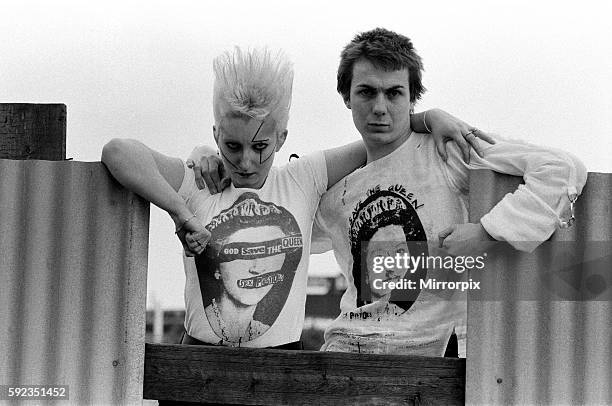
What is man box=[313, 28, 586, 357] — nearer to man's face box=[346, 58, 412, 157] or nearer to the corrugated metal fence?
man's face box=[346, 58, 412, 157]

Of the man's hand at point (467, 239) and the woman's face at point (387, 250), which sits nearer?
the man's hand at point (467, 239)

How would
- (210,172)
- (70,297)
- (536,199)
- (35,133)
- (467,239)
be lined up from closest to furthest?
(536,199), (467,239), (70,297), (210,172), (35,133)

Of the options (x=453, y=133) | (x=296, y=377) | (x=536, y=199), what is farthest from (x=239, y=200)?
(x=536, y=199)

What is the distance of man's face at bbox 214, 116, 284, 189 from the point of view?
405cm

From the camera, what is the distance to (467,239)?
153 inches

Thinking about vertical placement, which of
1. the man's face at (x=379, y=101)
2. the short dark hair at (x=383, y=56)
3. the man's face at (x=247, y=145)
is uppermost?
the short dark hair at (x=383, y=56)

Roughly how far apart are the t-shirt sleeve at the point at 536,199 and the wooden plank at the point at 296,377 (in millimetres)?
530

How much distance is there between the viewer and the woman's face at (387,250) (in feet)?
13.5

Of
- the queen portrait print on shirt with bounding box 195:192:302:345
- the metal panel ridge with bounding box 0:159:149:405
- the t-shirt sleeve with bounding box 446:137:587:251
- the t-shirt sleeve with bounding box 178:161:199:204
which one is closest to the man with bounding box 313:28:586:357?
the t-shirt sleeve with bounding box 446:137:587:251

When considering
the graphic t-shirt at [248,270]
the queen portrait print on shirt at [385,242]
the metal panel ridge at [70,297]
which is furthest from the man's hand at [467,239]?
the metal panel ridge at [70,297]

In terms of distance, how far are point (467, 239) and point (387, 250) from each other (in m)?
0.37

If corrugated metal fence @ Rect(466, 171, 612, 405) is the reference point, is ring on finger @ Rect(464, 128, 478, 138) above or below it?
Result: above

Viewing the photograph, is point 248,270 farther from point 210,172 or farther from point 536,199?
point 536,199

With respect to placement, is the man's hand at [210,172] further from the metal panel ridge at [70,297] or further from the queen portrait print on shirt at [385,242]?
the queen portrait print on shirt at [385,242]
